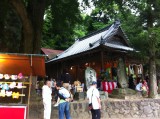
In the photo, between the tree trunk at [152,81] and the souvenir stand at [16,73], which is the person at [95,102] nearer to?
the souvenir stand at [16,73]

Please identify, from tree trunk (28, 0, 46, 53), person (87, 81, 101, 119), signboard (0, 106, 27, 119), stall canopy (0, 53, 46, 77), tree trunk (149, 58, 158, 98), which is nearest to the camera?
signboard (0, 106, 27, 119)

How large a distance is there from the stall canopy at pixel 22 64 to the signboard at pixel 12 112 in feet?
5.99

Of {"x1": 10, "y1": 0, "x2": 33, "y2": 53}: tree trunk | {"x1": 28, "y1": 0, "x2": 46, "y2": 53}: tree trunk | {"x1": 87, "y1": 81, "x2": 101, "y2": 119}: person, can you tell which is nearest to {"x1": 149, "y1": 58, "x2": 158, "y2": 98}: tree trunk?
{"x1": 87, "y1": 81, "x2": 101, "y2": 119}: person

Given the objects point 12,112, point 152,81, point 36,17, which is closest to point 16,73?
point 12,112

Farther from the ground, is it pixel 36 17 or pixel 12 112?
pixel 36 17

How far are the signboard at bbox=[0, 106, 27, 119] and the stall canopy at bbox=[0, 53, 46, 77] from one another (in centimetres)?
183

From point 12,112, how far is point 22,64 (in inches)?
80.6

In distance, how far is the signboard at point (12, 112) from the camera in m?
9.34

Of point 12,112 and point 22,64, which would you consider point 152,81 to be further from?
point 12,112

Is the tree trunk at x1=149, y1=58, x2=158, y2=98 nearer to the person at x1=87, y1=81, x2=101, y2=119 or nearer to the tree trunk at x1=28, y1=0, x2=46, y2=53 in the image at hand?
the person at x1=87, y1=81, x2=101, y2=119

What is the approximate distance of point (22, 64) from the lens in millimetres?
10539

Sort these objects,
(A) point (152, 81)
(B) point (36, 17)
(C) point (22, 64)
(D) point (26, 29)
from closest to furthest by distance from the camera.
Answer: (C) point (22, 64) → (D) point (26, 29) → (A) point (152, 81) → (B) point (36, 17)

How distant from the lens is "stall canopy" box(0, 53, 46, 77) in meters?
10.0

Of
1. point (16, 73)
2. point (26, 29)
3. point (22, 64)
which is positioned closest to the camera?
point (22, 64)
